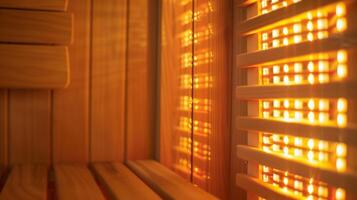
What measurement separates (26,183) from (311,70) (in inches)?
29.8

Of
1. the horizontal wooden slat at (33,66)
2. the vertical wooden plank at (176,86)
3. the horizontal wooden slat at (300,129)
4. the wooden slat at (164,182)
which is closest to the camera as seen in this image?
the horizontal wooden slat at (300,129)

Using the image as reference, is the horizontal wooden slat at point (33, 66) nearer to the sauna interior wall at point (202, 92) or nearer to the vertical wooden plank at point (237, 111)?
the sauna interior wall at point (202, 92)

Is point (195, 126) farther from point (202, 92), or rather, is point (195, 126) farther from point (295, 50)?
point (295, 50)

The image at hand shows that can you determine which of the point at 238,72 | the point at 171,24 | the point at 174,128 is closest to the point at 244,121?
the point at 238,72

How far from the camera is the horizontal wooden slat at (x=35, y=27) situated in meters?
1.62

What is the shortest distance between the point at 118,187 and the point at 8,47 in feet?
2.17

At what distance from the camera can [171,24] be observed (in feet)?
5.33

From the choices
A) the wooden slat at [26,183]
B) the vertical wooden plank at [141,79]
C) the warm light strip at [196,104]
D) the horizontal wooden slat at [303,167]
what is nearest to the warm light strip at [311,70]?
the horizontal wooden slat at [303,167]

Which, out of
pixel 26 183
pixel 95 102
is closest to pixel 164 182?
pixel 26 183

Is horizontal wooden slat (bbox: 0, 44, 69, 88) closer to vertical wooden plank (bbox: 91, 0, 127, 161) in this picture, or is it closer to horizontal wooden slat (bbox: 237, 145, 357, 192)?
vertical wooden plank (bbox: 91, 0, 127, 161)

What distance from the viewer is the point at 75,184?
1.25 m

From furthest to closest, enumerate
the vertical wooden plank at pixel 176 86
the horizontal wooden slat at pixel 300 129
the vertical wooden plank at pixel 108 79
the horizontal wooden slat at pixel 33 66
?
the vertical wooden plank at pixel 108 79 < the horizontal wooden slat at pixel 33 66 < the vertical wooden plank at pixel 176 86 < the horizontal wooden slat at pixel 300 129

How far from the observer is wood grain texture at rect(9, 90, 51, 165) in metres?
1.66

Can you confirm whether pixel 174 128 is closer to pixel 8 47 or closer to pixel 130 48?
pixel 130 48
